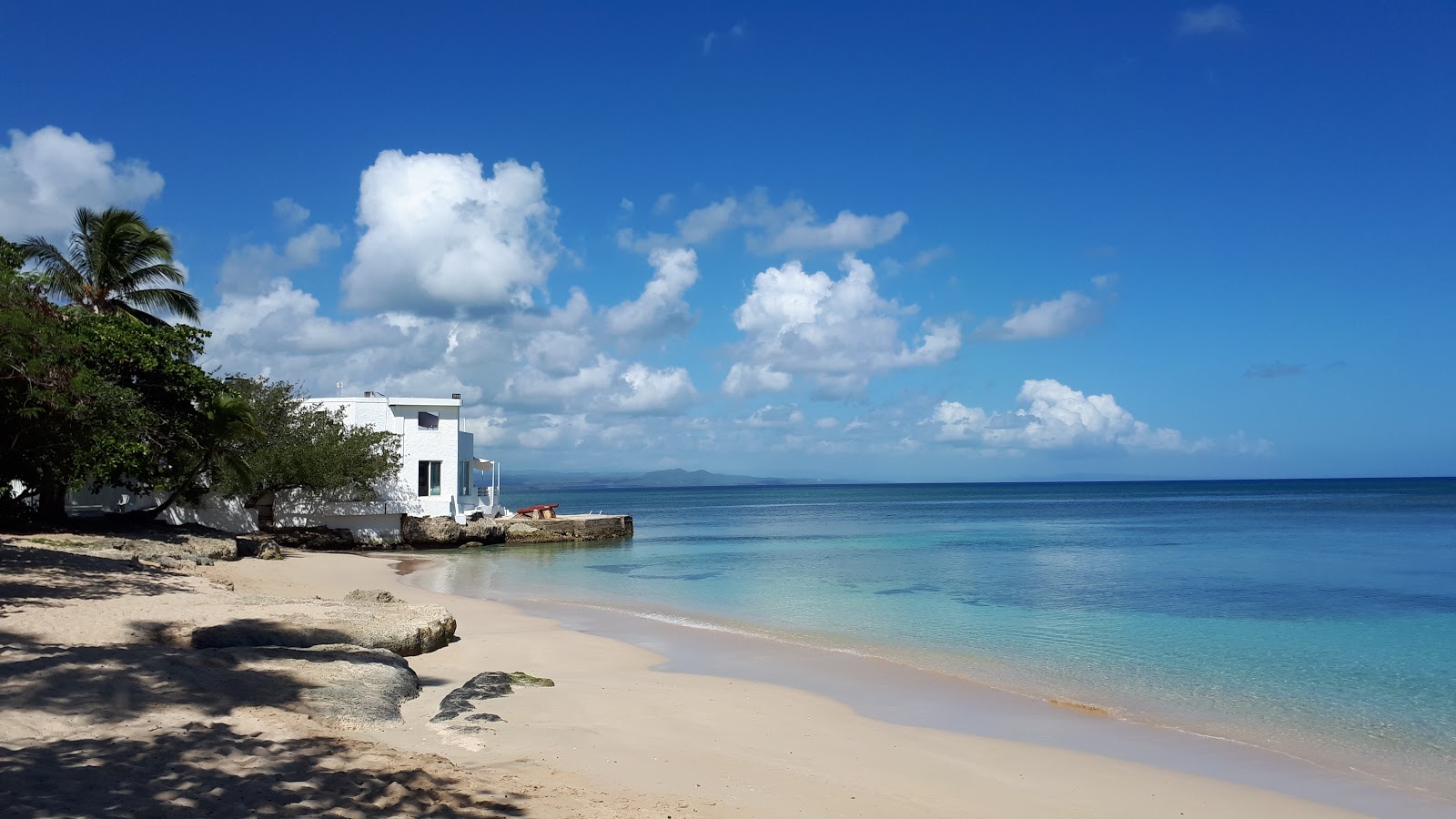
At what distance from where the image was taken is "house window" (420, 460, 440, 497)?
36438 millimetres

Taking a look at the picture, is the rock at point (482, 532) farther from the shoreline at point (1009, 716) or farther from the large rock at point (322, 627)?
the large rock at point (322, 627)

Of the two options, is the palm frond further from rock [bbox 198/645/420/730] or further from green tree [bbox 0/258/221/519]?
rock [bbox 198/645/420/730]

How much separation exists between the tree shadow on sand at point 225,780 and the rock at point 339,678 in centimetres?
110

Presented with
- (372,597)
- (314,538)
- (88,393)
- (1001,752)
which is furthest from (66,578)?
(314,538)

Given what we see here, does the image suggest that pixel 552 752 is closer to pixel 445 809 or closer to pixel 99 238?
pixel 445 809

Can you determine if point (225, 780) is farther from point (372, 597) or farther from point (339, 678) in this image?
point (372, 597)

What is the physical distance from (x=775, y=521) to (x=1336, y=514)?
131 feet

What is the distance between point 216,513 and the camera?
3111 centimetres

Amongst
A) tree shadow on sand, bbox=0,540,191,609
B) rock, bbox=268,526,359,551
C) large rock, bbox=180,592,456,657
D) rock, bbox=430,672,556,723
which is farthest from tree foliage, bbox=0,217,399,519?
rock, bbox=430,672,556,723

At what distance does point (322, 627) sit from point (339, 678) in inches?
99.4

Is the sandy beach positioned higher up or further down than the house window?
further down

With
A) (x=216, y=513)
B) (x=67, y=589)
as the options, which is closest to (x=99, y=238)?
(x=216, y=513)

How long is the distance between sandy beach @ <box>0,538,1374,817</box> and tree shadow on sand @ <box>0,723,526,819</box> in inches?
0.7

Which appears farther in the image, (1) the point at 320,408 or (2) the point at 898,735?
(1) the point at 320,408
